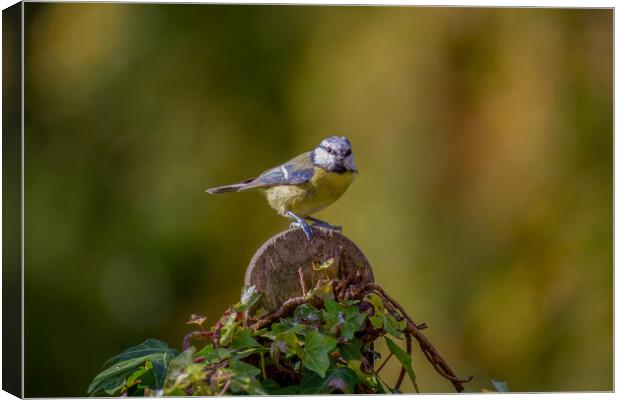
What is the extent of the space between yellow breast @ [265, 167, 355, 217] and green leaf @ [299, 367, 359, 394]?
0.61m

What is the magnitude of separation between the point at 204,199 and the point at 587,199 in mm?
1501

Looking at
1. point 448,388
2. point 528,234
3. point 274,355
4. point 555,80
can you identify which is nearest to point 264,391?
point 274,355

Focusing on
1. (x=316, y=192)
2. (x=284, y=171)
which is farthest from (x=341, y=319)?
(x=284, y=171)

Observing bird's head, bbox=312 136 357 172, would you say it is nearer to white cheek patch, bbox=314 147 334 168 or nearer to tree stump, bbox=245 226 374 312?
white cheek patch, bbox=314 147 334 168

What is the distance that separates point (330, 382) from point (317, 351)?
65mm

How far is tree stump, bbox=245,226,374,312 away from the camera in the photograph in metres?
1.45

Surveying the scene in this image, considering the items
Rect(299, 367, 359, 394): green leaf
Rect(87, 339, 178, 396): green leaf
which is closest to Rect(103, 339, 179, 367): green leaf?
Rect(87, 339, 178, 396): green leaf

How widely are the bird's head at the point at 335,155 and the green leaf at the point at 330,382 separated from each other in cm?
64

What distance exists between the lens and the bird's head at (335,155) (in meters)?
1.88

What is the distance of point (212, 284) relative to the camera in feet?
10.6

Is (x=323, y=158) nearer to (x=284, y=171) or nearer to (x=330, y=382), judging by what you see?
(x=284, y=171)

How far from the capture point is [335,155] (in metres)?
1.89

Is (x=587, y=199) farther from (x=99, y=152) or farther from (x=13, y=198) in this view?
(x=13, y=198)

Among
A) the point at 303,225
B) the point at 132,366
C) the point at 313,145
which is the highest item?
the point at 313,145
